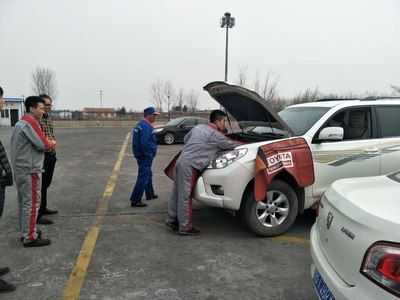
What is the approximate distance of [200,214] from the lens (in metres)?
5.46

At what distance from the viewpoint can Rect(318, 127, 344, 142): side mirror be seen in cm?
437

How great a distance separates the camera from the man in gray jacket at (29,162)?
3.89m

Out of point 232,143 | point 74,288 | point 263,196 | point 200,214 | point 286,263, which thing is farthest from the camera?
point 200,214

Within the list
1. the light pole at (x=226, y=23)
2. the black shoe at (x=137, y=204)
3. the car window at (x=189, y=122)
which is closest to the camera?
the black shoe at (x=137, y=204)

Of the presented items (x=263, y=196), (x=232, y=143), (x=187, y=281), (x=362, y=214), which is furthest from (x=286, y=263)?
(x=362, y=214)

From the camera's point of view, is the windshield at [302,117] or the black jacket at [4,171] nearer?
the black jacket at [4,171]

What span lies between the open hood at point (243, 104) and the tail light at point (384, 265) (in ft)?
8.99

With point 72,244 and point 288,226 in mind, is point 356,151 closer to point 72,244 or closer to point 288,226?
point 288,226

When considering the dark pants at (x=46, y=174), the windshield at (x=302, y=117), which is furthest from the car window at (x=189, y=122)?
the dark pants at (x=46, y=174)

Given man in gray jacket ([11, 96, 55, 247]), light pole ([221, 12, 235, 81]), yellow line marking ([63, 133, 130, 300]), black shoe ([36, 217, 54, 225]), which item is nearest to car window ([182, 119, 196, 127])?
light pole ([221, 12, 235, 81])

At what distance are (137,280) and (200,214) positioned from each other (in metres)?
2.24

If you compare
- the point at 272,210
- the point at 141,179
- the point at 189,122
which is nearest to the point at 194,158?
the point at 272,210

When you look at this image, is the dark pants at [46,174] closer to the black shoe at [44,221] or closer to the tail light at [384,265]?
the black shoe at [44,221]

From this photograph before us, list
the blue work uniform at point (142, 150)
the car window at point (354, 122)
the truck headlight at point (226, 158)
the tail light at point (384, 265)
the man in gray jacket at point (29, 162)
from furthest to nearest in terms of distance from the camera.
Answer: the blue work uniform at point (142, 150) → the car window at point (354, 122) → the truck headlight at point (226, 158) → the man in gray jacket at point (29, 162) → the tail light at point (384, 265)
